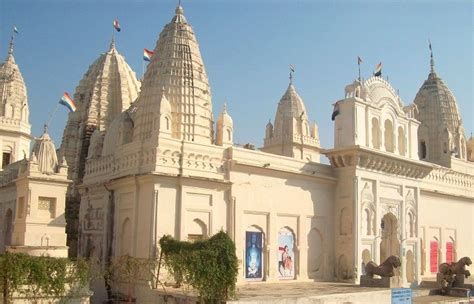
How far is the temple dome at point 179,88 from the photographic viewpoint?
2334cm

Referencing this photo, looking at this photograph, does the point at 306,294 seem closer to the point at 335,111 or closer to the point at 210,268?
the point at 210,268

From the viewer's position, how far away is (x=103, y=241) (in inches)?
932

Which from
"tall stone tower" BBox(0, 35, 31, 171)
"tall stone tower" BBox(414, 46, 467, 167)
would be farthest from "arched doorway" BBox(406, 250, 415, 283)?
"tall stone tower" BBox(0, 35, 31, 171)

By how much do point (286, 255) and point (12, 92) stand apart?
851 inches

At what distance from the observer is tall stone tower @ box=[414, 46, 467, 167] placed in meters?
38.2

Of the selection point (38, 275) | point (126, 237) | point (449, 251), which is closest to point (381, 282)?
point (126, 237)

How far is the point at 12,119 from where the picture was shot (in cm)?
3616

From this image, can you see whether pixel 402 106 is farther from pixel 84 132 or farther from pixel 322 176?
pixel 84 132

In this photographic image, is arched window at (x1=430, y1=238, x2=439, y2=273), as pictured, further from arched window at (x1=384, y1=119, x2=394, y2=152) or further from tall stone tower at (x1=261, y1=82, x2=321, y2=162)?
tall stone tower at (x1=261, y1=82, x2=321, y2=162)

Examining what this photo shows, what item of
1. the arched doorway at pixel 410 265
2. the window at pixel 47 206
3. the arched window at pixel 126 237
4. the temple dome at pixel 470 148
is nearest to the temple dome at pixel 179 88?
the arched window at pixel 126 237

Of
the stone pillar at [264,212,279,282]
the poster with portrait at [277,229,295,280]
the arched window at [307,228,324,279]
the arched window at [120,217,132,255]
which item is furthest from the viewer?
the arched window at [307,228,324,279]

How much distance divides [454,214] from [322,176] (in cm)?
1272

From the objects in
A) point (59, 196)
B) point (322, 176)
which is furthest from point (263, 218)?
point (59, 196)

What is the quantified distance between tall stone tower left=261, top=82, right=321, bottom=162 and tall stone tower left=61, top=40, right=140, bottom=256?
39.3 feet
